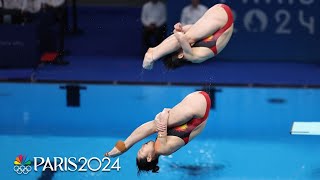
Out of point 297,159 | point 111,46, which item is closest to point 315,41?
point 111,46

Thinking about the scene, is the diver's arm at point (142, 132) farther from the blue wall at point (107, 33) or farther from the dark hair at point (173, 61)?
the blue wall at point (107, 33)

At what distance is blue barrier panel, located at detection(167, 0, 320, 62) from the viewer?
15.6 meters

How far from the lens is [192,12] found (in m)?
14.7

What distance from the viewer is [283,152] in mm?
11484

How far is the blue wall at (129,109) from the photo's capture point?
40.5 ft

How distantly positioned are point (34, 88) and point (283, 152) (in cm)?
510

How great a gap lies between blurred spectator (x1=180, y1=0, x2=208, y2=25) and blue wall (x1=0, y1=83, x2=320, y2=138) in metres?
1.42

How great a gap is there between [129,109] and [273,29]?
4.29 meters

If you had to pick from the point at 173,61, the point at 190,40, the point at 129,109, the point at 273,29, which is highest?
the point at 190,40

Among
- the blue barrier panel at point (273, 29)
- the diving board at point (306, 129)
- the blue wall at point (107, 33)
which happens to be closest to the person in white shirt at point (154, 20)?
the blue barrier panel at point (273, 29)

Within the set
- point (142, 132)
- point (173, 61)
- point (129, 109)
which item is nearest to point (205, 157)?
point (129, 109)

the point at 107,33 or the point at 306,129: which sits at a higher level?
the point at 306,129

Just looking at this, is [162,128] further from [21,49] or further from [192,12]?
[21,49]

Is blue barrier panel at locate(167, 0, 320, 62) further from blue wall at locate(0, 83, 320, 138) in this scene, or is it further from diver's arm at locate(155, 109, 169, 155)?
diver's arm at locate(155, 109, 169, 155)
